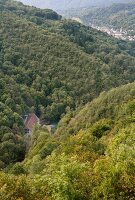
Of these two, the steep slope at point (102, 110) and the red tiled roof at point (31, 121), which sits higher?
the steep slope at point (102, 110)

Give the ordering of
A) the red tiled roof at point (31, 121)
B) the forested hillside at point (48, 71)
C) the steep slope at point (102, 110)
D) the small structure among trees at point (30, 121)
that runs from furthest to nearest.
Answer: the forested hillside at point (48, 71) → the red tiled roof at point (31, 121) → the small structure among trees at point (30, 121) → the steep slope at point (102, 110)

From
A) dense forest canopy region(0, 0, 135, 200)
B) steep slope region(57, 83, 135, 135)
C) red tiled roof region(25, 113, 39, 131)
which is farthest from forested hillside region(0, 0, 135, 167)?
steep slope region(57, 83, 135, 135)

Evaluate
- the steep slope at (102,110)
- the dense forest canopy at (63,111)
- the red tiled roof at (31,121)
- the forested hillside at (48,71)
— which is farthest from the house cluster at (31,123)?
the steep slope at (102,110)

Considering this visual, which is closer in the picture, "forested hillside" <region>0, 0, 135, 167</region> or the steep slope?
the steep slope

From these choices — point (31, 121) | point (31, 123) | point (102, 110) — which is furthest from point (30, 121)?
point (102, 110)

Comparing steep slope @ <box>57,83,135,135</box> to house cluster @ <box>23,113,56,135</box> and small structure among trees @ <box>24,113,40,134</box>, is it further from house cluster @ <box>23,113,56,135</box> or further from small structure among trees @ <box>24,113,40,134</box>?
small structure among trees @ <box>24,113,40,134</box>

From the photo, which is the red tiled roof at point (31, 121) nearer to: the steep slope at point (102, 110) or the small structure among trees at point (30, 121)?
the small structure among trees at point (30, 121)

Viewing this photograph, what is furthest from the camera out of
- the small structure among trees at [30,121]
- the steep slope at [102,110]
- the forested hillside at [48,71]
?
the forested hillside at [48,71]
